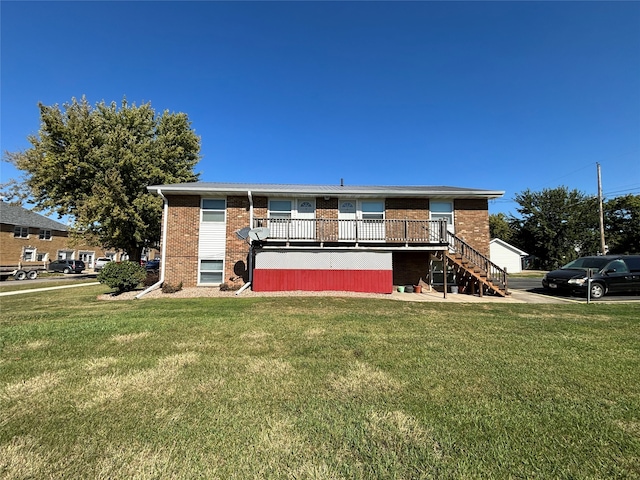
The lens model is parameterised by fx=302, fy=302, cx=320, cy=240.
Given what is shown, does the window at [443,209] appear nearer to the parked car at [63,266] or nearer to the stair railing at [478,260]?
the stair railing at [478,260]

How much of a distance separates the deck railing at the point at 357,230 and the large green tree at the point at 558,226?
2834cm

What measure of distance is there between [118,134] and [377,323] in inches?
898

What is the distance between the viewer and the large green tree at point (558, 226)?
32.1 meters

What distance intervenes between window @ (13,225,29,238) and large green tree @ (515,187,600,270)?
56.0 m

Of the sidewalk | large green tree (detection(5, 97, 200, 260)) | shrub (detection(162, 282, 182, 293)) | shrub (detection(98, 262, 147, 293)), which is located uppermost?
large green tree (detection(5, 97, 200, 260))

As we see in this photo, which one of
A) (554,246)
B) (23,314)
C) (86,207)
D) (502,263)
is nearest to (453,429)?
(23,314)

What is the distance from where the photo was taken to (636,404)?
3064mm

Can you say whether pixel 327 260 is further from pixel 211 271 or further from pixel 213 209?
pixel 213 209

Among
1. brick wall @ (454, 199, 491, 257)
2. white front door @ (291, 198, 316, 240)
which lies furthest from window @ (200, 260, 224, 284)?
brick wall @ (454, 199, 491, 257)

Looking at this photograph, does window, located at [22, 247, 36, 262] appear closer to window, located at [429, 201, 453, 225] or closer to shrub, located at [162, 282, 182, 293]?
shrub, located at [162, 282, 182, 293]

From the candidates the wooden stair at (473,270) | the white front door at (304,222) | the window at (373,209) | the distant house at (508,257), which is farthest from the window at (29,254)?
the distant house at (508,257)

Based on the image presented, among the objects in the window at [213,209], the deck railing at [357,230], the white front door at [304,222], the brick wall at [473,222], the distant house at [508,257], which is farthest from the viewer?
the distant house at [508,257]

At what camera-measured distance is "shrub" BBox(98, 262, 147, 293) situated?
10852 mm

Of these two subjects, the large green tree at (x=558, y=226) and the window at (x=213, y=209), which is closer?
the window at (x=213, y=209)
